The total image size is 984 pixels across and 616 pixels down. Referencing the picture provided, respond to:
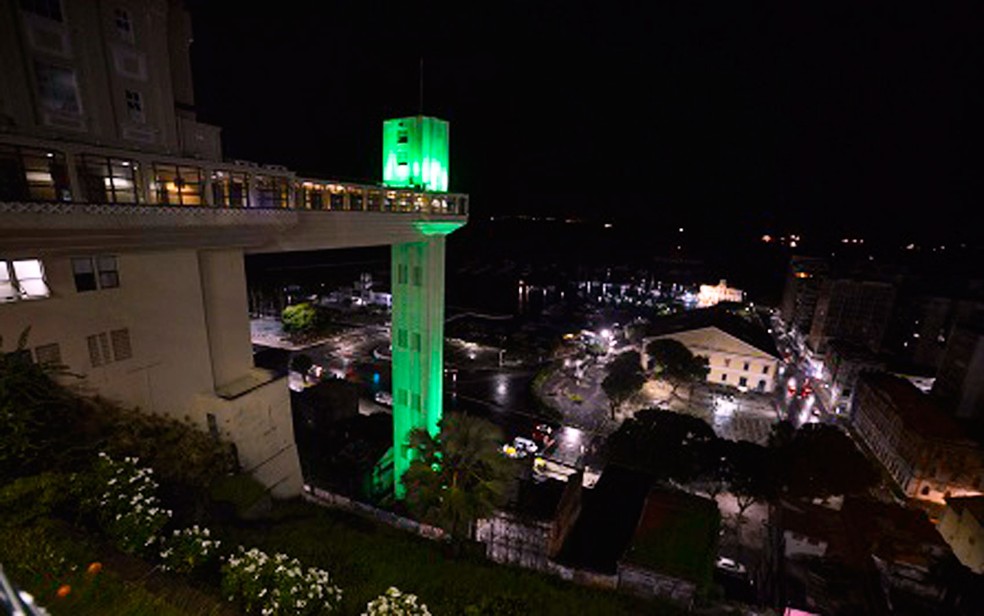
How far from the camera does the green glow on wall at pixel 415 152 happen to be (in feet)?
92.1

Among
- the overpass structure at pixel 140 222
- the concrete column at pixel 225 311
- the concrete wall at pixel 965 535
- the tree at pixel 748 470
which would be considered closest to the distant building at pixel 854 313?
the concrete wall at pixel 965 535

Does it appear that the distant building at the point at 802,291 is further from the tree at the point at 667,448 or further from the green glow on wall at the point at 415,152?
the green glow on wall at the point at 415,152

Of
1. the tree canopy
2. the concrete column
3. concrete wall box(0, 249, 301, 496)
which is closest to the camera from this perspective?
concrete wall box(0, 249, 301, 496)

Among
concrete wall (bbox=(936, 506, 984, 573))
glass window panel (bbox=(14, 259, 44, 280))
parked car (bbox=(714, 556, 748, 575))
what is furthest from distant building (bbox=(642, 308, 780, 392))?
glass window panel (bbox=(14, 259, 44, 280))

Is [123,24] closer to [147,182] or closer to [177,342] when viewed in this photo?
[147,182]

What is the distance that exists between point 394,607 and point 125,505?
7.92 m

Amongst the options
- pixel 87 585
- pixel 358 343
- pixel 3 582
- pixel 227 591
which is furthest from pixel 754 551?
pixel 358 343

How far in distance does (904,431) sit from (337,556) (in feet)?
171

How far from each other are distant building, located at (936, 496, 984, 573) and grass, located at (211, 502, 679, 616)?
26.2 meters

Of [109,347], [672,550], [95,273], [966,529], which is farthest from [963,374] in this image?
[95,273]

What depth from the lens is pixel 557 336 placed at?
276 feet

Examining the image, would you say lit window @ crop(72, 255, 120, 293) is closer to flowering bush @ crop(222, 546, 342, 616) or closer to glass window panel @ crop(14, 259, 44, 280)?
glass window panel @ crop(14, 259, 44, 280)

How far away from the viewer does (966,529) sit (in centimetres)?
3103

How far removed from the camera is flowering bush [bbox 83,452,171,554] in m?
11.1
